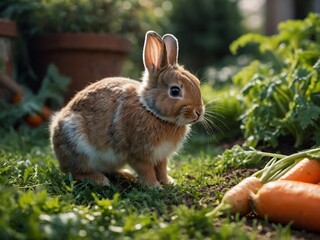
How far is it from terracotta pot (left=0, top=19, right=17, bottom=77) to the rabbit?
244 centimetres

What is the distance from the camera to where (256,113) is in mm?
4340

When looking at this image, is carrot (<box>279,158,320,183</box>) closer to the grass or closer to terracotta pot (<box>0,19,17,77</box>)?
the grass

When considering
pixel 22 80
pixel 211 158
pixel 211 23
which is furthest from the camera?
pixel 211 23

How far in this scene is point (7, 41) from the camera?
236 inches

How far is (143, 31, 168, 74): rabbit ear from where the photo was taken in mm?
3463

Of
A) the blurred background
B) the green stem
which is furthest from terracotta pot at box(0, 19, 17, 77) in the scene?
the green stem

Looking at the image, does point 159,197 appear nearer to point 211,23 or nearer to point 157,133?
point 157,133

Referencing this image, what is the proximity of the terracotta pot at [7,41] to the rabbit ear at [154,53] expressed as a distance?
9.37ft

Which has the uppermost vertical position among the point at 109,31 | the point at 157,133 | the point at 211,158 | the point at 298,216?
the point at 109,31

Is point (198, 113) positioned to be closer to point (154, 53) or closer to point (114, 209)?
point (154, 53)

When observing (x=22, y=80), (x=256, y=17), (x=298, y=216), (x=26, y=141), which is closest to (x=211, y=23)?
(x=256, y=17)

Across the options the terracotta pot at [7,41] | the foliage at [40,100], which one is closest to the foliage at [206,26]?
the foliage at [40,100]

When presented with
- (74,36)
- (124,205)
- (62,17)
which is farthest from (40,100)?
(124,205)

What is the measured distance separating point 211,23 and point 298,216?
970cm
